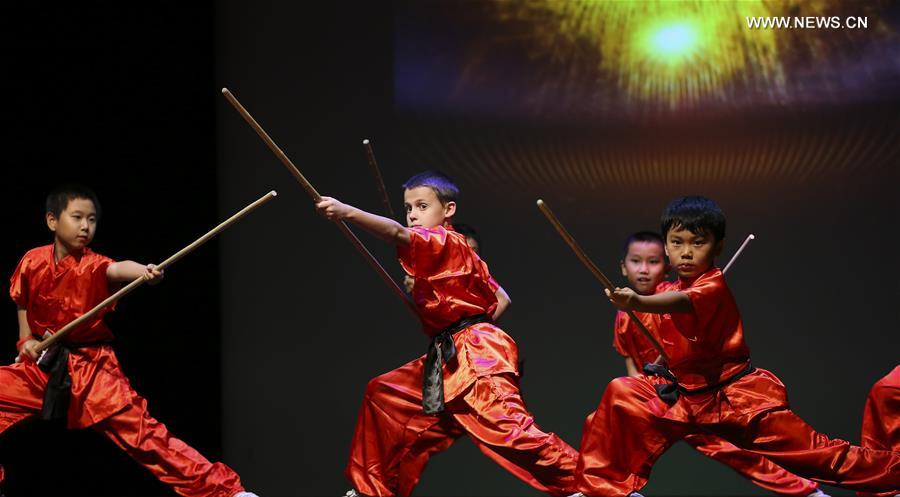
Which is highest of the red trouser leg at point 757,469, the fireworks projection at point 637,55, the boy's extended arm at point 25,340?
the fireworks projection at point 637,55

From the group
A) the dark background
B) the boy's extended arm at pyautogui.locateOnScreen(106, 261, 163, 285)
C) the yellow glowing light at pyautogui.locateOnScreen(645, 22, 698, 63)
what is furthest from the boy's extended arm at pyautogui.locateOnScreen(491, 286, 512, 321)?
the yellow glowing light at pyautogui.locateOnScreen(645, 22, 698, 63)

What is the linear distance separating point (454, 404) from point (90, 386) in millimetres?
1107

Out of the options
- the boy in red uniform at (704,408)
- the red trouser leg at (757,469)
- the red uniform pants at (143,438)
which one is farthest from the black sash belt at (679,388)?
the red uniform pants at (143,438)

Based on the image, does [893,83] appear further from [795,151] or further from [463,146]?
[463,146]

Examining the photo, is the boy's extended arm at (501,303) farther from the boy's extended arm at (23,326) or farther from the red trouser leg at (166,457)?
the boy's extended arm at (23,326)

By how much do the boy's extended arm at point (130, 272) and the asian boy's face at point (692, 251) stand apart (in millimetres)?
1489

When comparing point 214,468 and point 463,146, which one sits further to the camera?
point 463,146

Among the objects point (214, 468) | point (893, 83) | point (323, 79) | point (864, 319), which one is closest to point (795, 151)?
point (893, 83)

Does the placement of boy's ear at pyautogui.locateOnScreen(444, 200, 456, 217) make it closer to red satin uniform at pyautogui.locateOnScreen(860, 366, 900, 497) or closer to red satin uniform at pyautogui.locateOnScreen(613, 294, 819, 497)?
red satin uniform at pyautogui.locateOnScreen(613, 294, 819, 497)

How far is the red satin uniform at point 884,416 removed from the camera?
2965 millimetres

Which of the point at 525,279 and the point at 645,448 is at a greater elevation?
the point at 525,279

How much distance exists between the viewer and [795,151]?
4.02m

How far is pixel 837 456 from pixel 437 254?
47.1 inches

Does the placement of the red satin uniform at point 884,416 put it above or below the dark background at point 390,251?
below
